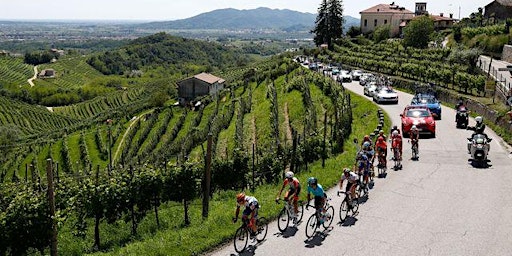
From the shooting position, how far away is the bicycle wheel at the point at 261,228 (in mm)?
14350

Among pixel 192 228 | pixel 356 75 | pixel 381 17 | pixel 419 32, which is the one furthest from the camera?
pixel 381 17

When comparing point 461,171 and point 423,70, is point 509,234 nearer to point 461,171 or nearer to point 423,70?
point 461,171

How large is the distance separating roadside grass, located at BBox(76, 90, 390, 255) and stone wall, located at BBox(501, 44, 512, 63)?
1681 inches

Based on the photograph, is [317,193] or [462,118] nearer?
[317,193]

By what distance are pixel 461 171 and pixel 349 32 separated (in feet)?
326

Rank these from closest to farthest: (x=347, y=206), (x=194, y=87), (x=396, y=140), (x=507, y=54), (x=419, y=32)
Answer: (x=347, y=206)
(x=396, y=140)
(x=507, y=54)
(x=419, y=32)
(x=194, y=87)

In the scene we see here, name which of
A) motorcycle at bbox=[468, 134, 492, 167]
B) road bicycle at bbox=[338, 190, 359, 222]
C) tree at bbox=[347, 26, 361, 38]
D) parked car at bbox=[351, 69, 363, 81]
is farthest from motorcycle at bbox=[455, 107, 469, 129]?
tree at bbox=[347, 26, 361, 38]

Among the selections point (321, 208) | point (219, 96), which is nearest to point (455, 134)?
point (321, 208)

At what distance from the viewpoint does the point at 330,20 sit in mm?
101938

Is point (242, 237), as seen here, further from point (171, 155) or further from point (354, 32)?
point (354, 32)

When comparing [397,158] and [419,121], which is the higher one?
[419,121]

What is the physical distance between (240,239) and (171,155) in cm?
3477

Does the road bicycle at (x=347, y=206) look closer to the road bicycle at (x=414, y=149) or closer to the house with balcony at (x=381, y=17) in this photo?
the road bicycle at (x=414, y=149)

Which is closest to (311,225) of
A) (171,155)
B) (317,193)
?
(317,193)
